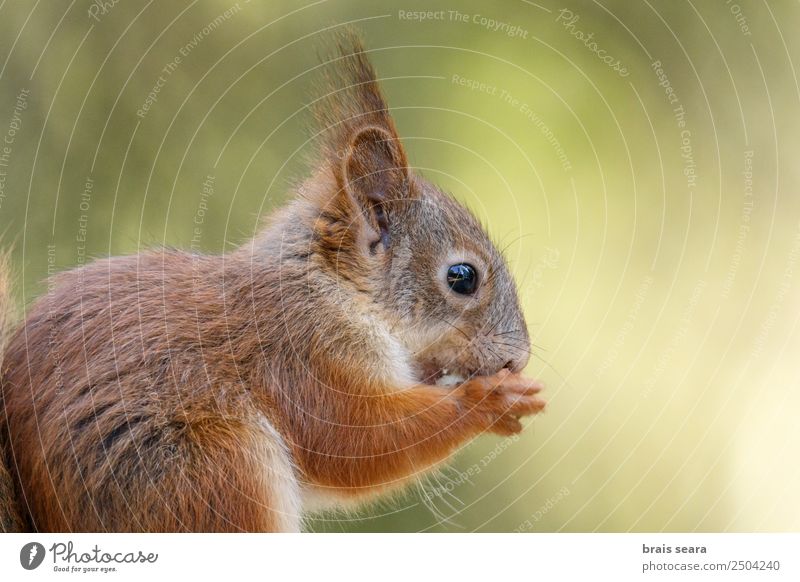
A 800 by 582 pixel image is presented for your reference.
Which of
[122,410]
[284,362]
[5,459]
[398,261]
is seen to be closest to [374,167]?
[398,261]

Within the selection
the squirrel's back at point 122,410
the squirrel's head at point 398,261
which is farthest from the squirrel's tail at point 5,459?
the squirrel's head at point 398,261

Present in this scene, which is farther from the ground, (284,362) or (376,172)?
(376,172)

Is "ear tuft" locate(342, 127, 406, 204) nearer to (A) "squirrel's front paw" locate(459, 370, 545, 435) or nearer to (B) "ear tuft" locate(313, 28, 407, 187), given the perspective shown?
(B) "ear tuft" locate(313, 28, 407, 187)

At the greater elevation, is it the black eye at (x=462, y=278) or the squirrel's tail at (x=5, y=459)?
the black eye at (x=462, y=278)
